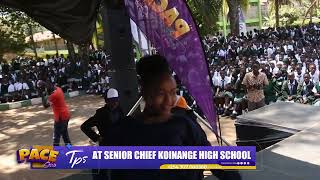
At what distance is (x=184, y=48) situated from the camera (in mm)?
3855

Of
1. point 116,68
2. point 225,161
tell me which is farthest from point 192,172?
point 116,68

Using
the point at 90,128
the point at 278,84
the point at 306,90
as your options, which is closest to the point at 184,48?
the point at 90,128

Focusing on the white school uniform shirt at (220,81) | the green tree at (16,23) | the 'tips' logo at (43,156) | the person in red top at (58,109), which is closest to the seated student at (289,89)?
the white school uniform shirt at (220,81)

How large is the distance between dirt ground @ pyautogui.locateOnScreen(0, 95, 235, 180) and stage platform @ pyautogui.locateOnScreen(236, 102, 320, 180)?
1.69m

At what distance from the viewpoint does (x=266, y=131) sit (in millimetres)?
5137

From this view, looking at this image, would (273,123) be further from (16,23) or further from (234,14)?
(16,23)

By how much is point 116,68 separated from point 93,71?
12805 millimetres

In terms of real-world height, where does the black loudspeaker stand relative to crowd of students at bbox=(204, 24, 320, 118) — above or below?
above

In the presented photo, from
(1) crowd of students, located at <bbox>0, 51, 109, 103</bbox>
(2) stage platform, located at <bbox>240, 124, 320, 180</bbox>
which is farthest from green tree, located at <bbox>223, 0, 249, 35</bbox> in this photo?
(2) stage platform, located at <bbox>240, 124, 320, 180</bbox>

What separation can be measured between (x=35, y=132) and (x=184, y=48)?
7677 millimetres

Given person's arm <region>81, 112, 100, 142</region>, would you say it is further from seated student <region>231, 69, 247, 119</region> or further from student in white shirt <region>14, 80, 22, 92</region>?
student in white shirt <region>14, 80, 22, 92</region>

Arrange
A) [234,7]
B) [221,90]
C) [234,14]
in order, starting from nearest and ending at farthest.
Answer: [221,90] → [234,7] → [234,14]

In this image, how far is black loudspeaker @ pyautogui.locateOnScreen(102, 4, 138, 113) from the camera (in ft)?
16.1

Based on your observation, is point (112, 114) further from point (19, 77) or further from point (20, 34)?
point (20, 34)
